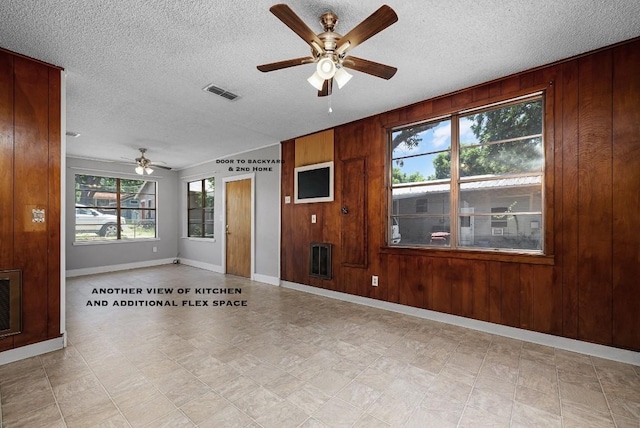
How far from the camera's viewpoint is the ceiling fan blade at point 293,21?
1.55 m

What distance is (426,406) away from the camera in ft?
6.00

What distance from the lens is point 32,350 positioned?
247 centimetres

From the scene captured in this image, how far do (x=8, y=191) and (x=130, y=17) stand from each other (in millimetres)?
1800

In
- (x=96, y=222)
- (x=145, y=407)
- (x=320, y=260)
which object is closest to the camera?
(x=145, y=407)

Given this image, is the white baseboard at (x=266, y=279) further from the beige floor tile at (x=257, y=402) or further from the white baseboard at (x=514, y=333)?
the beige floor tile at (x=257, y=402)

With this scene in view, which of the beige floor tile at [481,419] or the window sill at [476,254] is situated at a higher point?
the window sill at [476,254]

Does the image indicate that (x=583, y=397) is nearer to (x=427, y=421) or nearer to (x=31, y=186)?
(x=427, y=421)

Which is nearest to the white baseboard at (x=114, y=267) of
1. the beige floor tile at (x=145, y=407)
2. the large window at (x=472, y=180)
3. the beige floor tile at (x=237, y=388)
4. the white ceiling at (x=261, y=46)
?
the white ceiling at (x=261, y=46)

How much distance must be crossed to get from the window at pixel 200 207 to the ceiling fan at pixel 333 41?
17.5ft

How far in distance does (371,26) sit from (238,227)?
498cm

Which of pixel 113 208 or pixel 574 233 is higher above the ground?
pixel 113 208

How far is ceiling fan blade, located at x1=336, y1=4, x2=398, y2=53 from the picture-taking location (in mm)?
1584

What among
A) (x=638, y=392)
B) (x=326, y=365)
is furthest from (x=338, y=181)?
(x=638, y=392)

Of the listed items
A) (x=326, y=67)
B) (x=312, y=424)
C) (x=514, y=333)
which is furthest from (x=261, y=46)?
(x=514, y=333)
